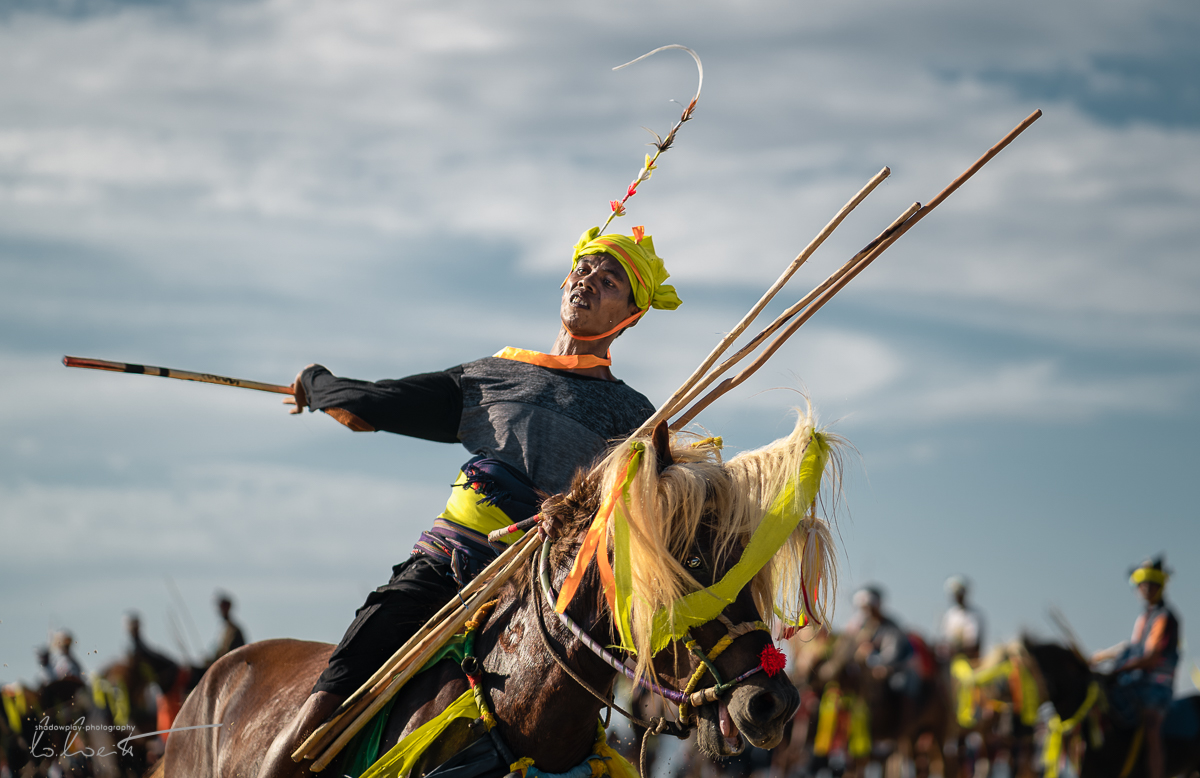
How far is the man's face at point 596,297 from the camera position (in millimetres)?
3973

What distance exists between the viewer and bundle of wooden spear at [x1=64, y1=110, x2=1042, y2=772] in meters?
3.07

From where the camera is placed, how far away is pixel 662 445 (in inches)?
112

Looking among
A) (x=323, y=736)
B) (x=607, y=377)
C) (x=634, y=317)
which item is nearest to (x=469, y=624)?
(x=323, y=736)

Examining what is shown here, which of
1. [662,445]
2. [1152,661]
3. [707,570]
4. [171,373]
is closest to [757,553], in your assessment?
[707,570]

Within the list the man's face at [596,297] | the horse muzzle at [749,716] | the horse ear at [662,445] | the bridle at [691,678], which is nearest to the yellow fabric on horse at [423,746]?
the bridle at [691,678]

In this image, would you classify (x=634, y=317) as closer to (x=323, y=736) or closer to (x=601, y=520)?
(x=601, y=520)

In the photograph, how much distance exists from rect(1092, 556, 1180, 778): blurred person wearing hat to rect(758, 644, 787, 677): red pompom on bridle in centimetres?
1143

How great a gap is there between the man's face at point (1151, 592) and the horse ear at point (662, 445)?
1175cm

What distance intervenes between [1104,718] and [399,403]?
38.4 feet

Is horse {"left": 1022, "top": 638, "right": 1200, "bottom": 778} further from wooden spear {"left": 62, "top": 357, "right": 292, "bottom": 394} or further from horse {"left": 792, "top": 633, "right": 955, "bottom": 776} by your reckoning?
wooden spear {"left": 62, "top": 357, "right": 292, "bottom": 394}

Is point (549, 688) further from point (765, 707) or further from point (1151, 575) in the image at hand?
point (1151, 575)

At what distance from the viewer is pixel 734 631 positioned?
2.63 metres

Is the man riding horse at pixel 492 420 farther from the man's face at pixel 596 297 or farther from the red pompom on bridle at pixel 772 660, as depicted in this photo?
the red pompom on bridle at pixel 772 660

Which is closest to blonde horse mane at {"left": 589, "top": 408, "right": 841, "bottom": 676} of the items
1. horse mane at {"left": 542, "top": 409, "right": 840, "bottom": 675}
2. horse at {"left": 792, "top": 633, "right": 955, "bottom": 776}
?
horse mane at {"left": 542, "top": 409, "right": 840, "bottom": 675}
